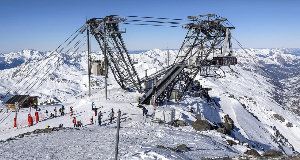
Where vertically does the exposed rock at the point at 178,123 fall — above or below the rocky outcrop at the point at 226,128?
above

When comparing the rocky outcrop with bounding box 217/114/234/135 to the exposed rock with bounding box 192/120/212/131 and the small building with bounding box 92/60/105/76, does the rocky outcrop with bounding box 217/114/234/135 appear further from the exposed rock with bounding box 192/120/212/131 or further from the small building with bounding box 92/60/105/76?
the small building with bounding box 92/60/105/76

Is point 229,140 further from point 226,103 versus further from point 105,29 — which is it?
point 226,103

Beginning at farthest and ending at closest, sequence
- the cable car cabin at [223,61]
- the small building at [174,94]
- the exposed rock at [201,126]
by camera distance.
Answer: the small building at [174,94] < the cable car cabin at [223,61] < the exposed rock at [201,126]

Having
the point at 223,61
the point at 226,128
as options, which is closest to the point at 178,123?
the point at 226,128

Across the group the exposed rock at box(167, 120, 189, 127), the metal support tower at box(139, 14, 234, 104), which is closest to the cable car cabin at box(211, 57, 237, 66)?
the metal support tower at box(139, 14, 234, 104)

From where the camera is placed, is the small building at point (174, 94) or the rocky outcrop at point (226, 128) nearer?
the rocky outcrop at point (226, 128)

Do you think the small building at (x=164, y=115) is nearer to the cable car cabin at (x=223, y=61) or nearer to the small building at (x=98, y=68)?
the cable car cabin at (x=223, y=61)

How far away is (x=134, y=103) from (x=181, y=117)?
26.9ft

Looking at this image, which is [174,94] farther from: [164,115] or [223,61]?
[164,115]

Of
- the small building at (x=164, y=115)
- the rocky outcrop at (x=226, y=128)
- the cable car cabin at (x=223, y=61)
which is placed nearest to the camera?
the small building at (x=164, y=115)

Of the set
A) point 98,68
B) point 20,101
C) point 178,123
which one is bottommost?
point 178,123

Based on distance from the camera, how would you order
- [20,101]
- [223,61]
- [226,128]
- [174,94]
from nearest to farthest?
1. [226,128]
2. [223,61]
3. [174,94]
4. [20,101]

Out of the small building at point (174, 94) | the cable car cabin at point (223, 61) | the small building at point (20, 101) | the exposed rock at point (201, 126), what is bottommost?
the exposed rock at point (201, 126)

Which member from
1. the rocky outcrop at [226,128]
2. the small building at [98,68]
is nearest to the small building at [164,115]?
the rocky outcrop at [226,128]
